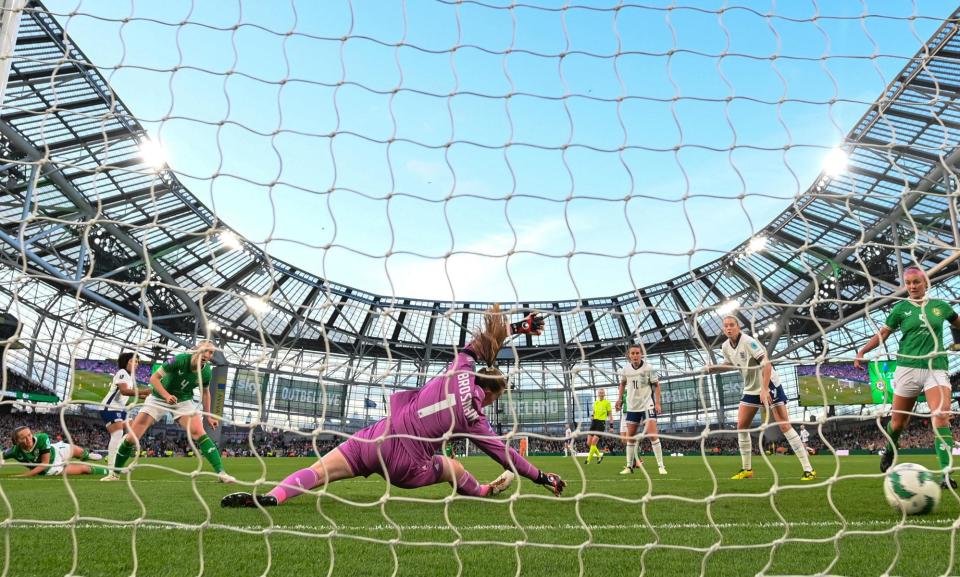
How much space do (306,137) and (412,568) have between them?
6.74ft

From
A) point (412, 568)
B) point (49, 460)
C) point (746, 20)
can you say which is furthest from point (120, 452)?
point (746, 20)

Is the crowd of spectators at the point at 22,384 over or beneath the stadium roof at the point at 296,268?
beneath

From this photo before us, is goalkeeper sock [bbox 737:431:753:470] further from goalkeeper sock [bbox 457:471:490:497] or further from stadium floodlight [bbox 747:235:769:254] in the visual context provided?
stadium floodlight [bbox 747:235:769:254]

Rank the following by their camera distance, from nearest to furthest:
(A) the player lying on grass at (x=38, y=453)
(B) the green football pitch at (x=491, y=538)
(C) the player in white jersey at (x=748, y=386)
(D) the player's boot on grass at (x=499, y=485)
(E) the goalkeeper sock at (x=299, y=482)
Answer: (B) the green football pitch at (x=491, y=538), (E) the goalkeeper sock at (x=299, y=482), (D) the player's boot on grass at (x=499, y=485), (C) the player in white jersey at (x=748, y=386), (A) the player lying on grass at (x=38, y=453)

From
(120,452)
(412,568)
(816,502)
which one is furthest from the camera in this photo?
(120,452)

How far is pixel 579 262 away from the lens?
300 centimetres

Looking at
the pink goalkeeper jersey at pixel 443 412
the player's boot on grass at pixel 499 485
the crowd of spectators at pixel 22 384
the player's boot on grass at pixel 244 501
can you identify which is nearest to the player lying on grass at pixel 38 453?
the player's boot on grass at pixel 244 501

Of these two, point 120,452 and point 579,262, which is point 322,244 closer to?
point 579,262

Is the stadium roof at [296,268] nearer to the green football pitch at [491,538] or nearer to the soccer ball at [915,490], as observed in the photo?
the green football pitch at [491,538]

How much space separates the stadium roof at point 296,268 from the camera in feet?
25.3

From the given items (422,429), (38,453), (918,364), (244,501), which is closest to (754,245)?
(422,429)

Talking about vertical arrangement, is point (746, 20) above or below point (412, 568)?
above

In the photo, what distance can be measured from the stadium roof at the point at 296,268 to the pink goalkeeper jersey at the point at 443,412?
0.97m

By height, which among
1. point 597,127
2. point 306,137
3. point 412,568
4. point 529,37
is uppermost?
point 529,37
